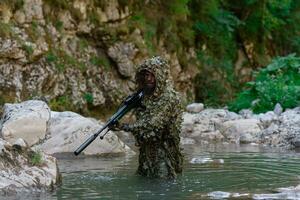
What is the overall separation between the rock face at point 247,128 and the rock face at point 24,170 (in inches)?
269

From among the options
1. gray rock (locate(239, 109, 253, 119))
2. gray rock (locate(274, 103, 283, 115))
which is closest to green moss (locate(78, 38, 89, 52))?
gray rock (locate(239, 109, 253, 119))

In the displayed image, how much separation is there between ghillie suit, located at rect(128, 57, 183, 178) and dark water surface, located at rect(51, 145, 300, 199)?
0.24 m

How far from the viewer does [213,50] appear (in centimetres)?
2536

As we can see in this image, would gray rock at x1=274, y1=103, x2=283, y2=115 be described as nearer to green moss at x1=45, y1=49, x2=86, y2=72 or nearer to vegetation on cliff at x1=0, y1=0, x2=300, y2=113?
vegetation on cliff at x1=0, y1=0, x2=300, y2=113

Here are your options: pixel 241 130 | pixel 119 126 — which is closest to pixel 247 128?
pixel 241 130

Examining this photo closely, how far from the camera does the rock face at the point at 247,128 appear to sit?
49.9 ft

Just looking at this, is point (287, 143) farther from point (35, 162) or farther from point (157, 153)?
point (35, 162)

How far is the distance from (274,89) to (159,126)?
34.4 feet

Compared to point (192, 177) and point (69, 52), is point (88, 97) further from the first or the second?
point (192, 177)

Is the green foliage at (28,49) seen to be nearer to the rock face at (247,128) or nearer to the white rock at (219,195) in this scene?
the rock face at (247,128)

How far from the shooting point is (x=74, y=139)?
12.5m

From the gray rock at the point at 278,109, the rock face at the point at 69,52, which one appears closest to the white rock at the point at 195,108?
the rock face at the point at 69,52

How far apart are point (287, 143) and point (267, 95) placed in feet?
15.3

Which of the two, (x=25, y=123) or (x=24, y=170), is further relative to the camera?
(x=25, y=123)
